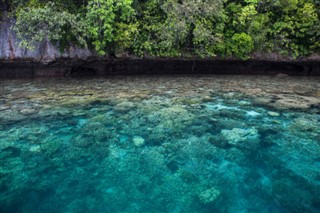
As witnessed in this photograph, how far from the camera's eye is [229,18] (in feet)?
54.3

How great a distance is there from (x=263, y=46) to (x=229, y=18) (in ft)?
9.63

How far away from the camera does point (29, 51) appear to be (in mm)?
15273

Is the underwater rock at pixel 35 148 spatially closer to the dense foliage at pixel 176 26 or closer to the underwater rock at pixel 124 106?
the underwater rock at pixel 124 106

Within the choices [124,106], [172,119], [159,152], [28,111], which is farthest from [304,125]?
[28,111]

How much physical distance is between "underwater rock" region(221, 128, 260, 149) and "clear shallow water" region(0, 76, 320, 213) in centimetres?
3

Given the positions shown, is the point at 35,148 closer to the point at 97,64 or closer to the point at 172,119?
the point at 172,119

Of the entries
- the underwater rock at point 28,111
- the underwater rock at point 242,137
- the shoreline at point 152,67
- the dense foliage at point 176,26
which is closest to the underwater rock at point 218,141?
the underwater rock at point 242,137

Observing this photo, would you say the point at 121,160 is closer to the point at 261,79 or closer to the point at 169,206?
the point at 169,206

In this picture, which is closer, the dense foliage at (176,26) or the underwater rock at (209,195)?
the underwater rock at (209,195)

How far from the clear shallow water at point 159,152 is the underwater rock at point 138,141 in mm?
29

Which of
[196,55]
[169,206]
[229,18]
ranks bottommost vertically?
[169,206]

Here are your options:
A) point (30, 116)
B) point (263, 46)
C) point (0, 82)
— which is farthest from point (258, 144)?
point (0, 82)

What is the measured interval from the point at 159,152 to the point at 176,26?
387 inches

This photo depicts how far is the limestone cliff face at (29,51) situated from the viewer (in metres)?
15.1
